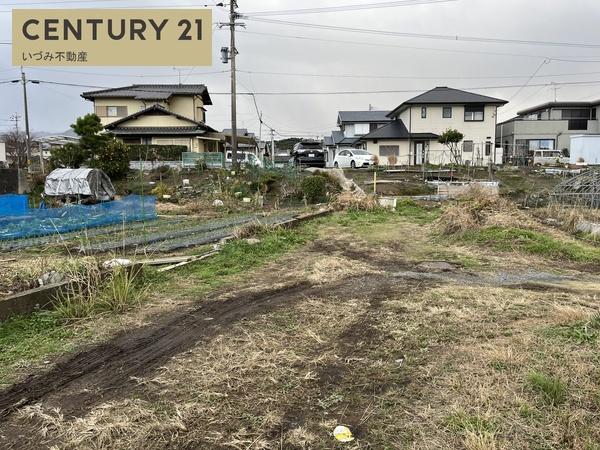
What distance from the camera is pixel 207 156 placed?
2323 cm

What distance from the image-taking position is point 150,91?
34750 mm

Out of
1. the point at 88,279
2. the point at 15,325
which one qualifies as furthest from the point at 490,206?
the point at 15,325

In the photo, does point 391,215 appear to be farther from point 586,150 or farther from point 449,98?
point 586,150

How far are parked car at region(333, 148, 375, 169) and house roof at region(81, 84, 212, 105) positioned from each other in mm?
14155

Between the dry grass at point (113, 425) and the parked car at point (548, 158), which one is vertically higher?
the parked car at point (548, 158)

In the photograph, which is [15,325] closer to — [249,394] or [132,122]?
[249,394]

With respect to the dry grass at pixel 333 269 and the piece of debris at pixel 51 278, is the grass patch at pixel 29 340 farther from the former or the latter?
the dry grass at pixel 333 269

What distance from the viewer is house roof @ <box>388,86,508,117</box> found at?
3056cm

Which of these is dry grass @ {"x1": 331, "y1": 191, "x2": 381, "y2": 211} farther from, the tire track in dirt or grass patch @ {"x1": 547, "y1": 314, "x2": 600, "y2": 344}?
grass patch @ {"x1": 547, "y1": 314, "x2": 600, "y2": 344}

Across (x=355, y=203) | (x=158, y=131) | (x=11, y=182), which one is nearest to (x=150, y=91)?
(x=158, y=131)

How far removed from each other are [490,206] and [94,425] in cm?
928

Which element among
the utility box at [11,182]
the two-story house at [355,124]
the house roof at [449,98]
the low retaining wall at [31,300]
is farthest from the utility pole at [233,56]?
the two-story house at [355,124]

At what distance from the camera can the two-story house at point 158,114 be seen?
3100 centimetres

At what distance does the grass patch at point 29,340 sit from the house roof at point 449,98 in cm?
2969
